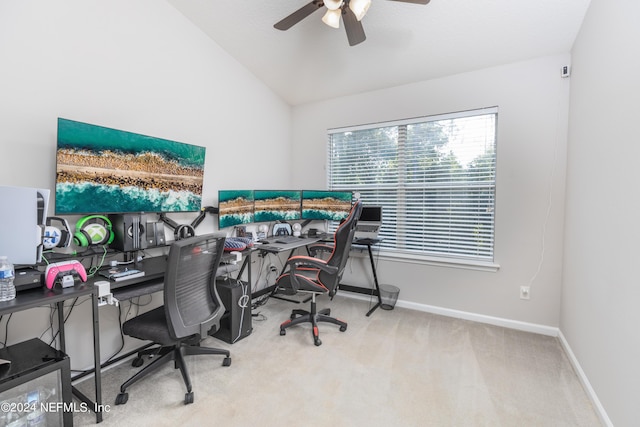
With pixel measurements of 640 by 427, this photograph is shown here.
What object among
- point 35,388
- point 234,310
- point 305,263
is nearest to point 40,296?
point 35,388

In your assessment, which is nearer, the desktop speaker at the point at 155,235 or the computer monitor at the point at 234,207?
the desktop speaker at the point at 155,235

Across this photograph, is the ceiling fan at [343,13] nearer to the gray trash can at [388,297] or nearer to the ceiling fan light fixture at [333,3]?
the ceiling fan light fixture at [333,3]

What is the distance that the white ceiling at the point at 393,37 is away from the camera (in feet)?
7.41

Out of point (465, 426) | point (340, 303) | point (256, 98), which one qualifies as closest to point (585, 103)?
point (465, 426)

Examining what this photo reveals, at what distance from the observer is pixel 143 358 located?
2275 mm

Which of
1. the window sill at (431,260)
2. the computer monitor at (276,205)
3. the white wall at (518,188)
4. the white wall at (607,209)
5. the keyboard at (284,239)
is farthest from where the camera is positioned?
the computer monitor at (276,205)

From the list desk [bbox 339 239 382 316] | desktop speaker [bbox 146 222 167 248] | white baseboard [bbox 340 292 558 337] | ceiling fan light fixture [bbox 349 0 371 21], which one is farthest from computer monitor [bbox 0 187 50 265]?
white baseboard [bbox 340 292 558 337]

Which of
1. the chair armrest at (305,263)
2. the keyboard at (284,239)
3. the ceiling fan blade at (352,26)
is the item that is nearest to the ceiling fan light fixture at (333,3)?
the ceiling fan blade at (352,26)

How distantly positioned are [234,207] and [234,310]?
1.01 meters

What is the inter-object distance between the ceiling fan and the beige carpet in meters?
2.50

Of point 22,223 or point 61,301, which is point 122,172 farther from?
point 61,301

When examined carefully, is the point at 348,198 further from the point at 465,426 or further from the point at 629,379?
the point at 629,379

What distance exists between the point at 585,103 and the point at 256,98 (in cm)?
311

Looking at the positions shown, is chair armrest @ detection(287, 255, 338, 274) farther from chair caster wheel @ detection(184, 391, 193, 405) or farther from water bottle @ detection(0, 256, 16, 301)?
water bottle @ detection(0, 256, 16, 301)
